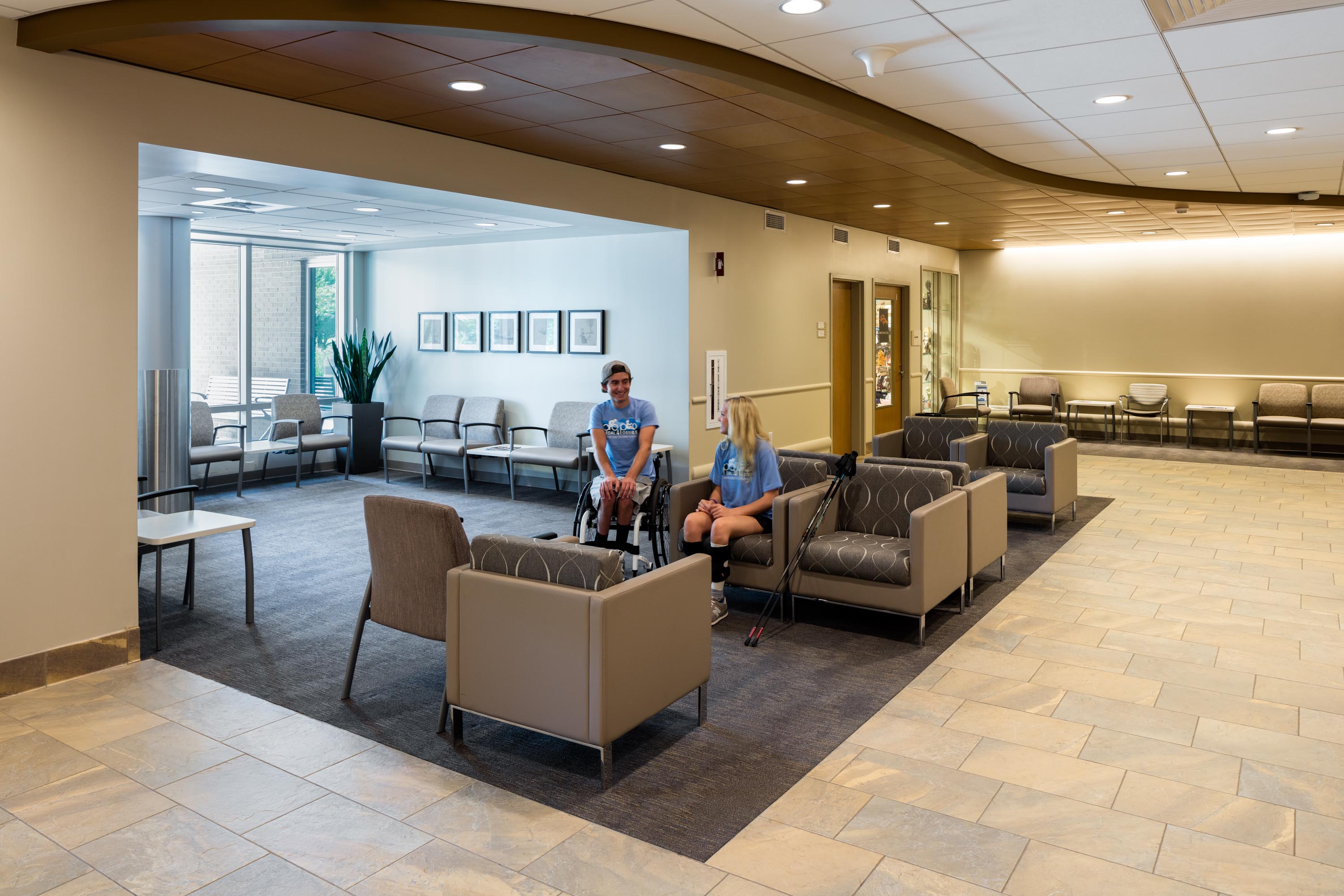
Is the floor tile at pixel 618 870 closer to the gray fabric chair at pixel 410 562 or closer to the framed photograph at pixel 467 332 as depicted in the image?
the gray fabric chair at pixel 410 562

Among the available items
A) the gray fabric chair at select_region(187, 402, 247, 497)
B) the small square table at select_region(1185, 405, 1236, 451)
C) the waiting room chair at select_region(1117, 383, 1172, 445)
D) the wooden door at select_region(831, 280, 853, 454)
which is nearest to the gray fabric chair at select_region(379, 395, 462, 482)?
the gray fabric chair at select_region(187, 402, 247, 497)

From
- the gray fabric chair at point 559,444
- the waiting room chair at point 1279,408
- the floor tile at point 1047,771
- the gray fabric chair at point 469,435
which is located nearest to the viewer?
the floor tile at point 1047,771

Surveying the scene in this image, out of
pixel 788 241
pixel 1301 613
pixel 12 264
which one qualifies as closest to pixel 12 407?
pixel 12 264

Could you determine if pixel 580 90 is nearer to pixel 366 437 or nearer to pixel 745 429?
pixel 745 429

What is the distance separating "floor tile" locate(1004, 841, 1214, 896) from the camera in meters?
2.45

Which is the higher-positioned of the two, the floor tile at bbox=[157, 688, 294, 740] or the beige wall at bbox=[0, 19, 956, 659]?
the beige wall at bbox=[0, 19, 956, 659]

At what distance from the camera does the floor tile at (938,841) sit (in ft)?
8.43

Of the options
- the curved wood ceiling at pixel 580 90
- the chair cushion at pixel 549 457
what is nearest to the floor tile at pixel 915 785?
the curved wood ceiling at pixel 580 90

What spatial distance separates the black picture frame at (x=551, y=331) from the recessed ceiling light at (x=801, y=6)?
5.62 meters

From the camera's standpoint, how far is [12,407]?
149 inches

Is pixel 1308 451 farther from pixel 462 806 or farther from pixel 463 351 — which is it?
pixel 462 806

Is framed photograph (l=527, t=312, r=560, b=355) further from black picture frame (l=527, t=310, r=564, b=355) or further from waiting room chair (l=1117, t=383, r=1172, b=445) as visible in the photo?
waiting room chair (l=1117, t=383, r=1172, b=445)

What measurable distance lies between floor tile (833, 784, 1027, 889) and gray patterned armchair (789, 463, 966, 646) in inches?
67.3

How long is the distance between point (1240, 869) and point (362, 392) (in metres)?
9.35
